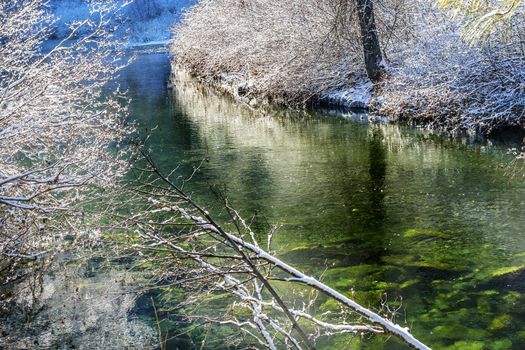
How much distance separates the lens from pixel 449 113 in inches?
626

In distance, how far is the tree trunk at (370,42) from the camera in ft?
63.5

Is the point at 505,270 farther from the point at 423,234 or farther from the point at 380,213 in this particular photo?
the point at 380,213

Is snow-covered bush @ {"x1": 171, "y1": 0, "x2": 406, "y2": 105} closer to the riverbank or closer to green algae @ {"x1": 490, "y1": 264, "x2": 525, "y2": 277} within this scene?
the riverbank

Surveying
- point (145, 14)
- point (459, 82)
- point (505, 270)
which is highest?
point (145, 14)

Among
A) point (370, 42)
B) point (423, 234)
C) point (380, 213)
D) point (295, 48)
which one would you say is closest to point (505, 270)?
point (423, 234)

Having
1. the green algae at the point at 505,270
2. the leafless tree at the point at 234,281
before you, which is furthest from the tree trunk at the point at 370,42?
the green algae at the point at 505,270

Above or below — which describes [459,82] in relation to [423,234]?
above

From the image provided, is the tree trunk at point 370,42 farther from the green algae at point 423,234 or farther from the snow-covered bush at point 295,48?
the green algae at point 423,234

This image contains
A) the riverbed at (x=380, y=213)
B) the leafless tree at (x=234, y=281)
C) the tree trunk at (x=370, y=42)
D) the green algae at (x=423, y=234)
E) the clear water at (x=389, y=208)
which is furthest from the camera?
the tree trunk at (x=370, y=42)

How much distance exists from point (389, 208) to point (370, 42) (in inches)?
431

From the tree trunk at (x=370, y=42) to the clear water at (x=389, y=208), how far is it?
6.99ft

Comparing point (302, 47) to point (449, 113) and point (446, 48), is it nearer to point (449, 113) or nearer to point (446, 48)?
point (446, 48)

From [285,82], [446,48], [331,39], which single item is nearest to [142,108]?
[285,82]

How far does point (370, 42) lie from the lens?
1973 centimetres
